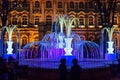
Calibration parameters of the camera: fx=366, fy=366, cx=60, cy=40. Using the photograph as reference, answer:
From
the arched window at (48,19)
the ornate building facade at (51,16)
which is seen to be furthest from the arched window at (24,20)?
the arched window at (48,19)

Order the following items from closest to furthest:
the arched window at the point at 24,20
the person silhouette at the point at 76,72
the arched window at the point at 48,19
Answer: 1. the person silhouette at the point at 76,72
2. the arched window at the point at 48,19
3. the arched window at the point at 24,20

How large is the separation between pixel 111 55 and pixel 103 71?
47.8ft

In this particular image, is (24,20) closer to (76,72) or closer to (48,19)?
(48,19)

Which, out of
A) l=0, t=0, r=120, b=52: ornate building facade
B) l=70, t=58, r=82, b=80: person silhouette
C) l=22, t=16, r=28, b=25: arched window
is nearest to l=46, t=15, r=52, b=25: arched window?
l=0, t=0, r=120, b=52: ornate building facade

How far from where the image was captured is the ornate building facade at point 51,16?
6544 cm

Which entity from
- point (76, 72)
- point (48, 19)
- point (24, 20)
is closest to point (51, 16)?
point (48, 19)

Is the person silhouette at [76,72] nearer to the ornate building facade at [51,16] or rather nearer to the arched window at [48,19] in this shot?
the ornate building facade at [51,16]

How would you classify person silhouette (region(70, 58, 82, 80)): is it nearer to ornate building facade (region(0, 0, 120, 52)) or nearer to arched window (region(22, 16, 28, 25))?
ornate building facade (region(0, 0, 120, 52))

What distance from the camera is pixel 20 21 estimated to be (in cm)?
6644

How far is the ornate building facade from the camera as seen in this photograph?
215 ft

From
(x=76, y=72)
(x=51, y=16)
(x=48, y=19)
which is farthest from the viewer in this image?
(x=51, y=16)

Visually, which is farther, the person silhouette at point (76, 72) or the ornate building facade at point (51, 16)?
the ornate building facade at point (51, 16)

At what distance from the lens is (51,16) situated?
67.1 metres

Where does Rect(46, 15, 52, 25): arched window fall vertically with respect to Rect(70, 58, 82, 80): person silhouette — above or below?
above
